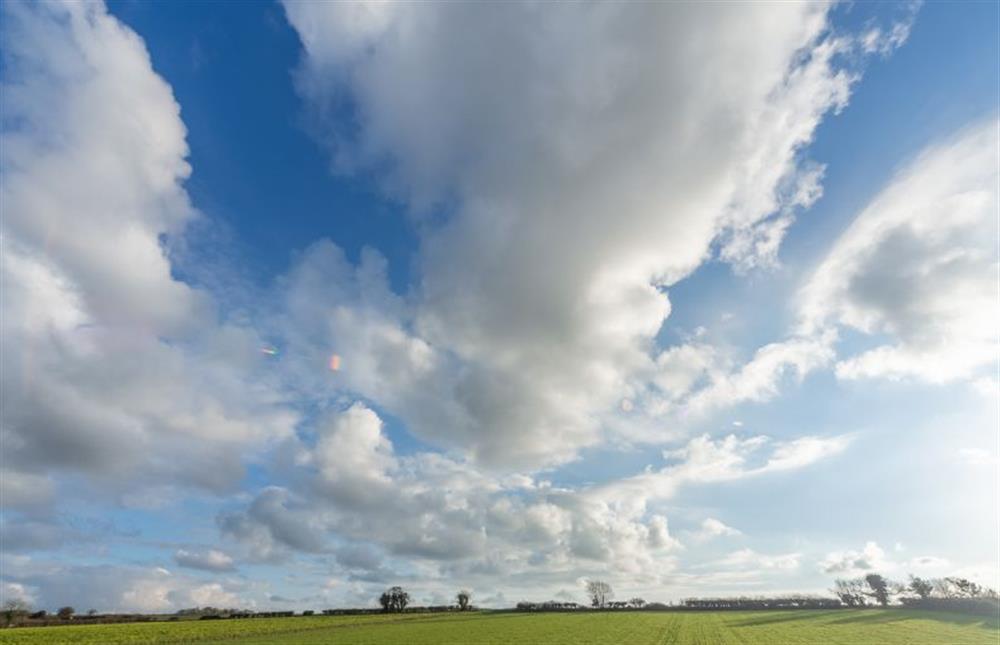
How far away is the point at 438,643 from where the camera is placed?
86.9 metres

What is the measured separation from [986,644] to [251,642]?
111144mm

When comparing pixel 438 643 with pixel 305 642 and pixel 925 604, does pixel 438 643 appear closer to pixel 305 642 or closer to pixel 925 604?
pixel 305 642

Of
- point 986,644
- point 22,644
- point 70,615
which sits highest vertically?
point 70,615

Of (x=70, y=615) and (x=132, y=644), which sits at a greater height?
(x=70, y=615)

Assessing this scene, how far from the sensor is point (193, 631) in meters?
106

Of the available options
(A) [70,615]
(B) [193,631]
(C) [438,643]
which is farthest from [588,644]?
(A) [70,615]

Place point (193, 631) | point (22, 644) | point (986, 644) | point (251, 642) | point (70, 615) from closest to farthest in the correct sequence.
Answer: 1. point (986, 644)
2. point (22, 644)
3. point (251, 642)
4. point (193, 631)
5. point (70, 615)

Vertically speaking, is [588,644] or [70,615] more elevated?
[70,615]

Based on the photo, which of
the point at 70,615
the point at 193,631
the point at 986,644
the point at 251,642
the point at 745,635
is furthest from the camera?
the point at 70,615

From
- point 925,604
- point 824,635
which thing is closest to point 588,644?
point 824,635

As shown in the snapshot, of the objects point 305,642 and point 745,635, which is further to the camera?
point 745,635

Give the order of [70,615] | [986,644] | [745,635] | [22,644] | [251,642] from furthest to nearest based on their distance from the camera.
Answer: [70,615] < [745,635] < [251,642] < [22,644] < [986,644]

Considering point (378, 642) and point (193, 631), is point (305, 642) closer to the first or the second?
point (378, 642)

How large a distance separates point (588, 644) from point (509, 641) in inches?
601
